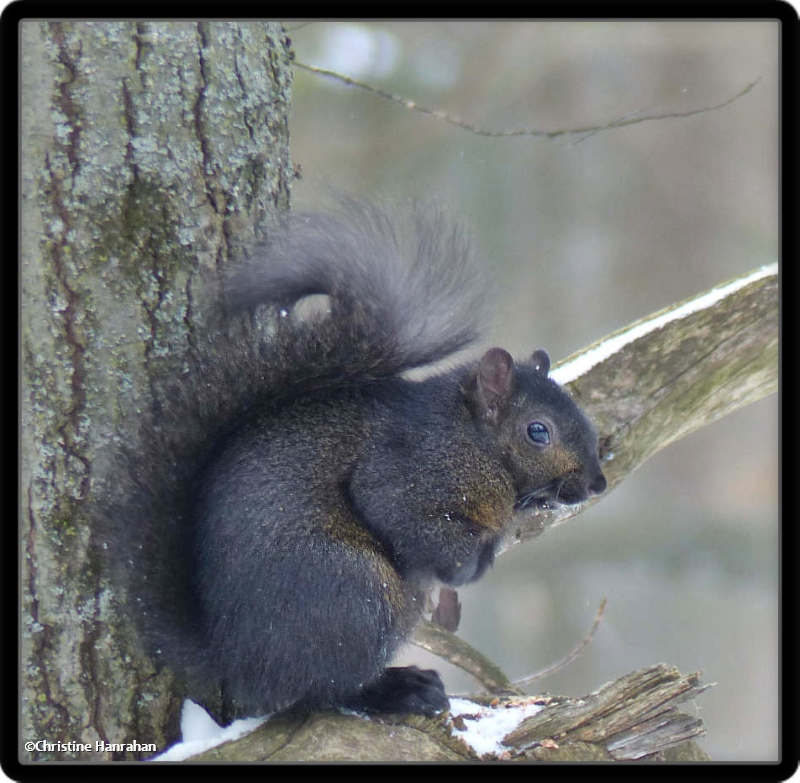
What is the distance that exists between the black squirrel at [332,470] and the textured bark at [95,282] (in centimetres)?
12

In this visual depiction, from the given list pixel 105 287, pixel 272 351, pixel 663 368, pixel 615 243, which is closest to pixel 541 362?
pixel 663 368

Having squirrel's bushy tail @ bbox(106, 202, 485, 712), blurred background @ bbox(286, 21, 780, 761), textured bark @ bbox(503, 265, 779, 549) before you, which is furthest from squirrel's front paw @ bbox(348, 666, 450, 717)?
blurred background @ bbox(286, 21, 780, 761)

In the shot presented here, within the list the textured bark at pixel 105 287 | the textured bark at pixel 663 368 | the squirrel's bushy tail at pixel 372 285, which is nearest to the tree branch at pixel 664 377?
the textured bark at pixel 663 368

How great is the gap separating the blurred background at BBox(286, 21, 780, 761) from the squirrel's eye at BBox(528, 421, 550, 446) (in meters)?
2.83

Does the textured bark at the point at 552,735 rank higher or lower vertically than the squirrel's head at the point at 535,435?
lower

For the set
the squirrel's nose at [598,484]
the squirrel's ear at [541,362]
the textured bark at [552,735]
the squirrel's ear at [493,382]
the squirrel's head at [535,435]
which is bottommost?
the textured bark at [552,735]

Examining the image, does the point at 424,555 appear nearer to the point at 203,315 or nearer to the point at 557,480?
the point at 557,480

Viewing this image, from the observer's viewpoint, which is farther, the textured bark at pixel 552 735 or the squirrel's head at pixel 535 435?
the squirrel's head at pixel 535 435

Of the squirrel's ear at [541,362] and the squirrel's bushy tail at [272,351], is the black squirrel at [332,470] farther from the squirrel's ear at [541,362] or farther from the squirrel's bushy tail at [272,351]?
the squirrel's ear at [541,362]

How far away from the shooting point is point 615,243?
5.27 metres

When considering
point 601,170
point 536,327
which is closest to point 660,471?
point 536,327

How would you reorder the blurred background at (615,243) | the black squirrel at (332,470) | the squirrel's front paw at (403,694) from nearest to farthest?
the black squirrel at (332,470) → the squirrel's front paw at (403,694) → the blurred background at (615,243)

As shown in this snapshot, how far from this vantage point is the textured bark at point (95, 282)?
167 centimetres

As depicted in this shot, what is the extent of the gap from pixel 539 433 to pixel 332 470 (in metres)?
0.50
